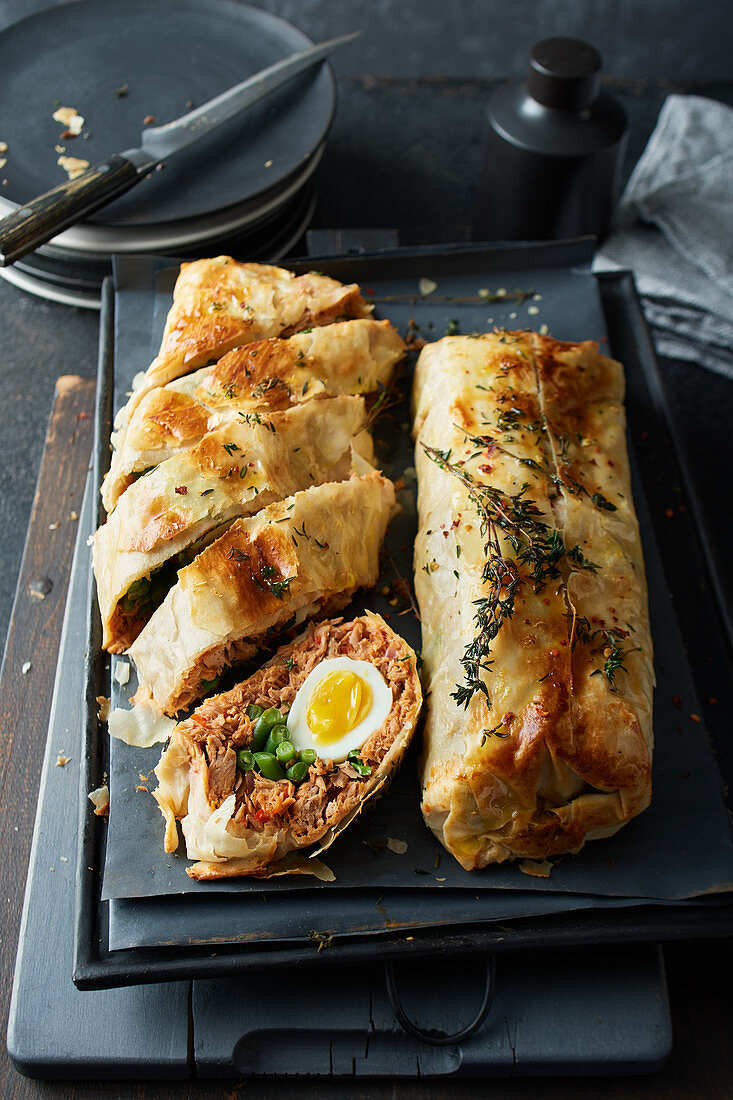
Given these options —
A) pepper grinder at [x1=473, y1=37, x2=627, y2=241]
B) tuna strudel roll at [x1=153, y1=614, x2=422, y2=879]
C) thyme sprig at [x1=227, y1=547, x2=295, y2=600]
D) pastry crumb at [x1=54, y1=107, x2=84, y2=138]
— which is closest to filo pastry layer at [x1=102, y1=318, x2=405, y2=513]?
thyme sprig at [x1=227, y1=547, x2=295, y2=600]

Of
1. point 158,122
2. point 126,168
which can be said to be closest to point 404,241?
point 158,122

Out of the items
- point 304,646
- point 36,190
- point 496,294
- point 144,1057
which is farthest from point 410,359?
point 144,1057

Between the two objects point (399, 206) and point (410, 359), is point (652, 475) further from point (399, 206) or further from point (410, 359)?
point (399, 206)

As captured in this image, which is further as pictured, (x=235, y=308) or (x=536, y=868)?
(x=235, y=308)

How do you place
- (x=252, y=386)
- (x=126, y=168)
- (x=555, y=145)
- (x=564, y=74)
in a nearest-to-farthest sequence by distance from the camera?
(x=252, y=386)
(x=126, y=168)
(x=564, y=74)
(x=555, y=145)

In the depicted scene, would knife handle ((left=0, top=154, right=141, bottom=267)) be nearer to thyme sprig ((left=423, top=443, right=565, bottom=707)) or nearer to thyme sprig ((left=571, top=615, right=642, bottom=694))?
thyme sprig ((left=423, top=443, right=565, bottom=707))

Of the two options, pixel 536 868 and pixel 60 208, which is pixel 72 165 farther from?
pixel 536 868
